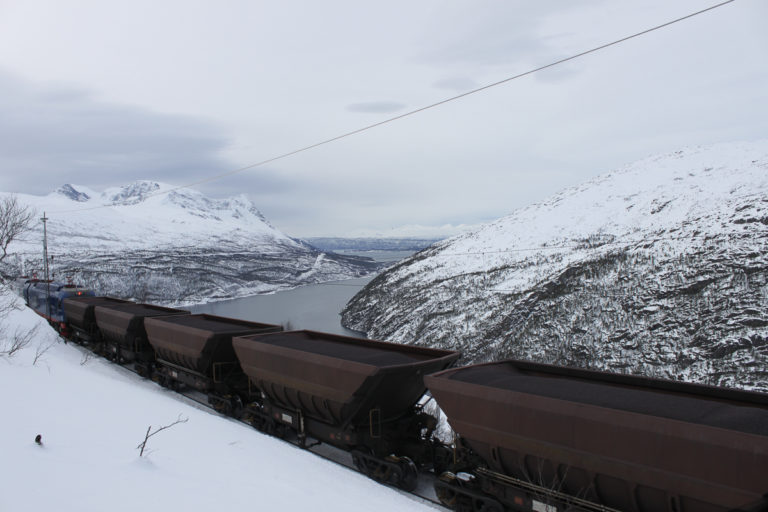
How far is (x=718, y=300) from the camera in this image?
45.4 m

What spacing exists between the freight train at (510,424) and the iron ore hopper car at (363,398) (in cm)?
3

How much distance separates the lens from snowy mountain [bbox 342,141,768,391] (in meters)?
42.4

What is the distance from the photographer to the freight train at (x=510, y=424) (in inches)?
219

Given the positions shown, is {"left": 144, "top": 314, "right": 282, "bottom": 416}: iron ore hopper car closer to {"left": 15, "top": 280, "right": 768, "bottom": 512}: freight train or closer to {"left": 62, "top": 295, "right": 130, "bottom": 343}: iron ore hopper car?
{"left": 15, "top": 280, "right": 768, "bottom": 512}: freight train

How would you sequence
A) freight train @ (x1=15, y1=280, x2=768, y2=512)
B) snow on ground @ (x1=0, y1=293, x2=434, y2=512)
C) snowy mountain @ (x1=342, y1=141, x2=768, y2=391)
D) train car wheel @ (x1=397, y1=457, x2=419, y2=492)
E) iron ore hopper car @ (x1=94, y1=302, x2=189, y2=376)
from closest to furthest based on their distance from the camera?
freight train @ (x1=15, y1=280, x2=768, y2=512) < snow on ground @ (x1=0, y1=293, x2=434, y2=512) < train car wheel @ (x1=397, y1=457, x2=419, y2=492) < iron ore hopper car @ (x1=94, y1=302, x2=189, y2=376) < snowy mountain @ (x1=342, y1=141, x2=768, y2=391)

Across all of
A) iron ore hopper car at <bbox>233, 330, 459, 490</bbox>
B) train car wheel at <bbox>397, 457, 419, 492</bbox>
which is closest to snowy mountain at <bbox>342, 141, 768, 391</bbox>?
iron ore hopper car at <bbox>233, 330, 459, 490</bbox>

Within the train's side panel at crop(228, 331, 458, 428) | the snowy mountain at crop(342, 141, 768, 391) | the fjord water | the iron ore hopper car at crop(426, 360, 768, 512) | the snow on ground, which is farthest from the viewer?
the fjord water

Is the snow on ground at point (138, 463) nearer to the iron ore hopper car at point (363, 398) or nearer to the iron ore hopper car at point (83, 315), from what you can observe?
the iron ore hopper car at point (363, 398)

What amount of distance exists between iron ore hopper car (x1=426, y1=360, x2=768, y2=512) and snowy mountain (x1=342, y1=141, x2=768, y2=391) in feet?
113

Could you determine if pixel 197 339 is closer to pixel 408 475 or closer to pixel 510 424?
pixel 408 475

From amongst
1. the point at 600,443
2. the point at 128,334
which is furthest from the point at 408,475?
the point at 128,334

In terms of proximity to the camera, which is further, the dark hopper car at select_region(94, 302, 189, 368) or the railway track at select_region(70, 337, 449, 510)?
the dark hopper car at select_region(94, 302, 189, 368)

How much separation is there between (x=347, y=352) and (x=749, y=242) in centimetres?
5873

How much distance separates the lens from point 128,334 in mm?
18781
